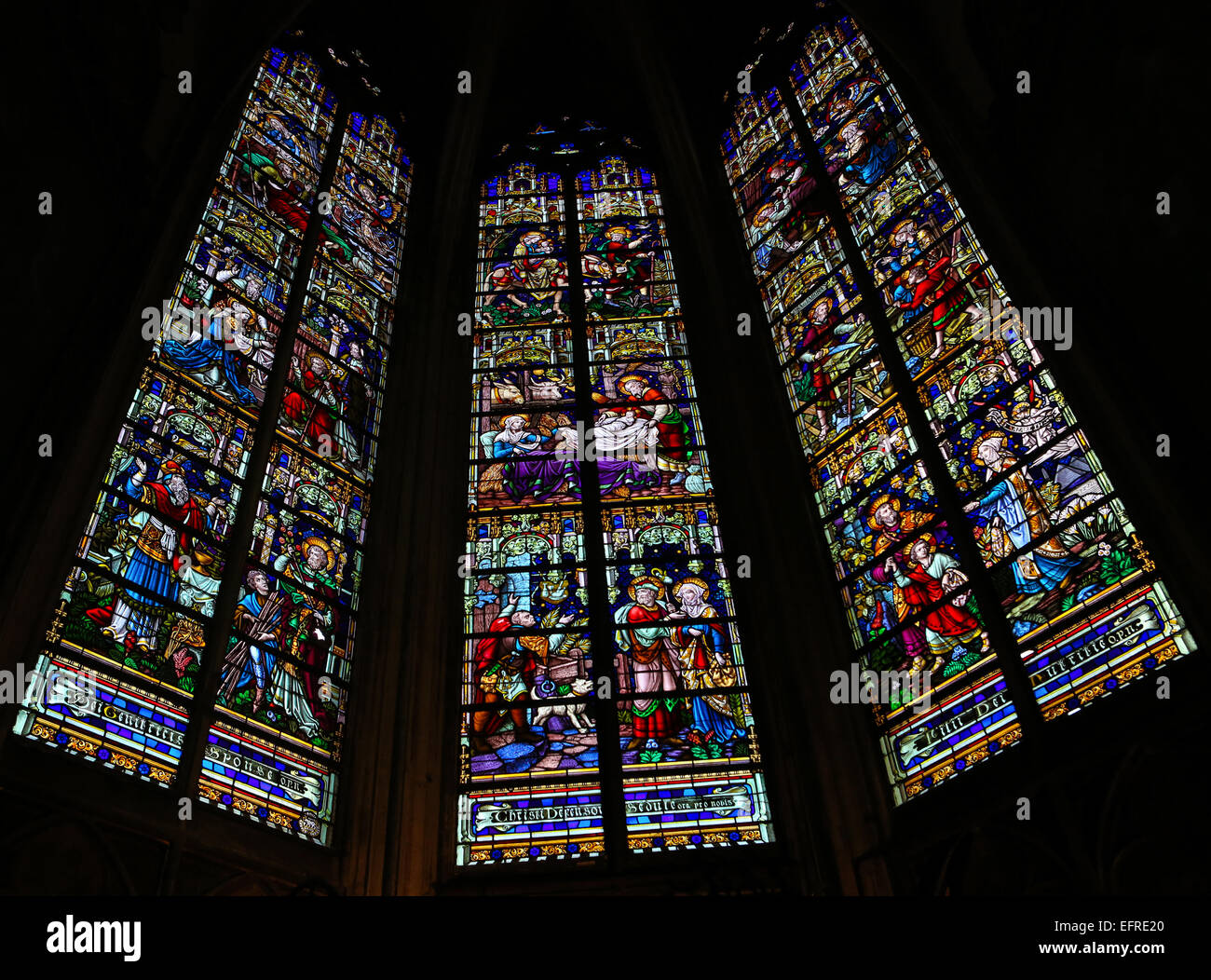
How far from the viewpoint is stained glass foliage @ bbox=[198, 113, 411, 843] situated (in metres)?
5.77

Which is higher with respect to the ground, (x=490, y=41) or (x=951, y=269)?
(x=490, y=41)

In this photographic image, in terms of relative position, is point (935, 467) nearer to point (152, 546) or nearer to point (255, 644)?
point (255, 644)

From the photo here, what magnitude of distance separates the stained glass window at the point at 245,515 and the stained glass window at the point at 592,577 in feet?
2.69

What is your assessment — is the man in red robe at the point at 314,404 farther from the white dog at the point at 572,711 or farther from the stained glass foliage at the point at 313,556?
the white dog at the point at 572,711

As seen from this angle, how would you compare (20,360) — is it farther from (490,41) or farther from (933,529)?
(490,41)

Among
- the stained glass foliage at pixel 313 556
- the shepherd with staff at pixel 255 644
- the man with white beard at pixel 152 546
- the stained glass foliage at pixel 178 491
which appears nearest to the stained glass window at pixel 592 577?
the stained glass foliage at pixel 313 556

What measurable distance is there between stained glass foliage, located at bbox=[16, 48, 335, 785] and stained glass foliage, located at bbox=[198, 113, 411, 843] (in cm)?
22

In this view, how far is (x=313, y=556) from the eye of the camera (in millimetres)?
6812

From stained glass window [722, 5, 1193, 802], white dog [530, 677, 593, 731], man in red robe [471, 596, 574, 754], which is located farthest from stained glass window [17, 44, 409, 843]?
stained glass window [722, 5, 1193, 802]

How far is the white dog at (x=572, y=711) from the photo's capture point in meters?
6.51
